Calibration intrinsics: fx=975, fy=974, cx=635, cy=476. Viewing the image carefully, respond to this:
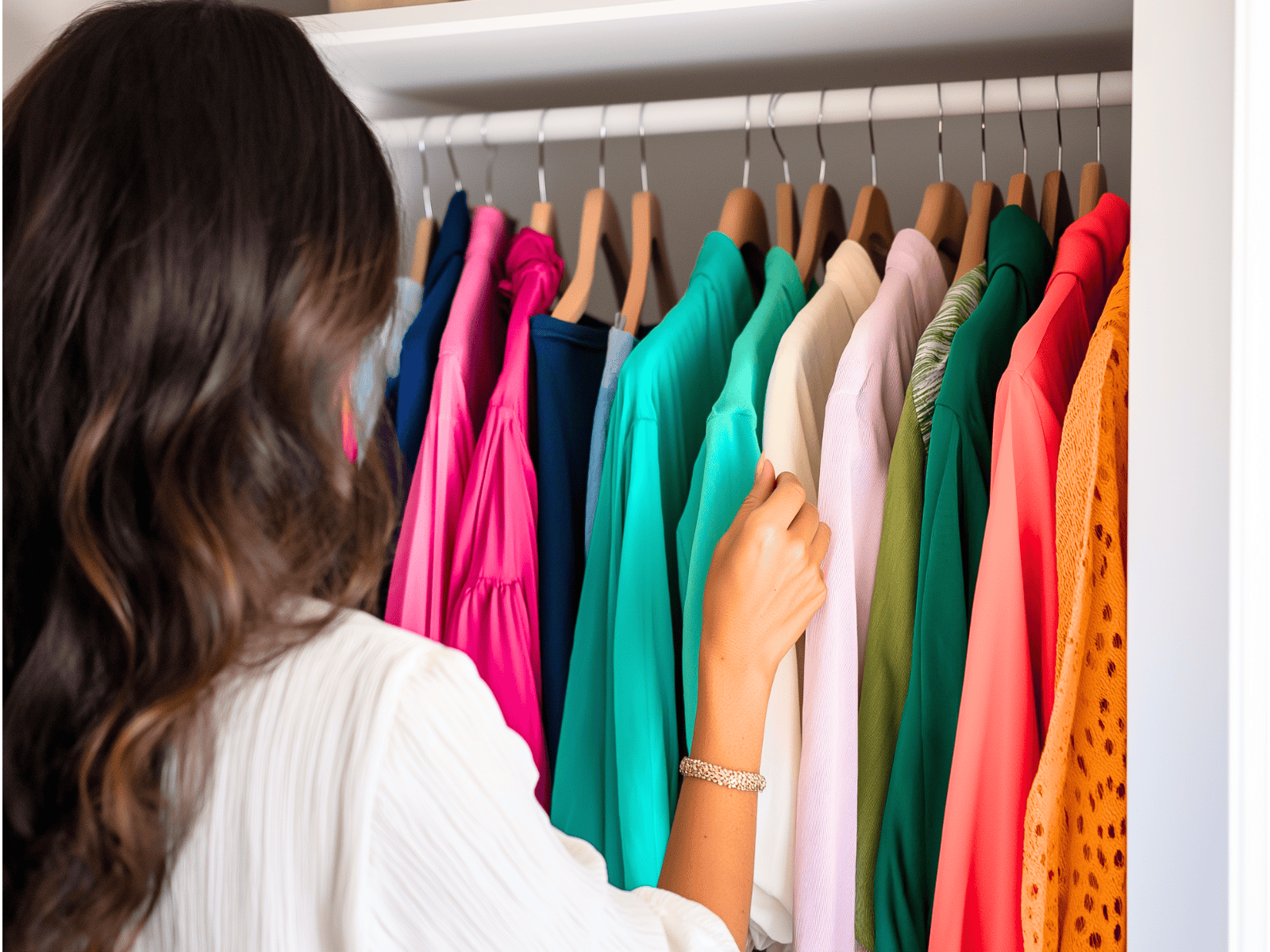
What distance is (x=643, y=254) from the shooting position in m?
1.16

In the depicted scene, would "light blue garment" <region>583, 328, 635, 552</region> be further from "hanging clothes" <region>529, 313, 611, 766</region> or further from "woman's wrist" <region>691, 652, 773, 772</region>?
"woman's wrist" <region>691, 652, 773, 772</region>

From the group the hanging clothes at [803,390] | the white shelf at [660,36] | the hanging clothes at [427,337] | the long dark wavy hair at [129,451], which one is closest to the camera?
the long dark wavy hair at [129,451]

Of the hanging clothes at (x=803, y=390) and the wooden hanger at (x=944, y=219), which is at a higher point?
the wooden hanger at (x=944, y=219)

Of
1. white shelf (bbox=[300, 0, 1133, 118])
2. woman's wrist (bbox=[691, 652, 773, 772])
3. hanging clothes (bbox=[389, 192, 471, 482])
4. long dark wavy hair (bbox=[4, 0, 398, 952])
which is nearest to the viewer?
long dark wavy hair (bbox=[4, 0, 398, 952])

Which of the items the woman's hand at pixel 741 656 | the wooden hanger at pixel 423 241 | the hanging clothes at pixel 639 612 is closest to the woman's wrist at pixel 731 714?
the woman's hand at pixel 741 656

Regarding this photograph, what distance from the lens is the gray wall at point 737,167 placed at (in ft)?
4.33

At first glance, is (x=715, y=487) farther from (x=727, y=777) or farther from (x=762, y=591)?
(x=727, y=777)

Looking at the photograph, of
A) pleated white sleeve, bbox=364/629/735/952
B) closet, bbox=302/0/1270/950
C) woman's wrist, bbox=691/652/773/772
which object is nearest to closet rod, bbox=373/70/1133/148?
closet, bbox=302/0/1270/950

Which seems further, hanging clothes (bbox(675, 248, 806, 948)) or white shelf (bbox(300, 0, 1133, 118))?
white shelf (bbox(300, 0, 1133, 118))

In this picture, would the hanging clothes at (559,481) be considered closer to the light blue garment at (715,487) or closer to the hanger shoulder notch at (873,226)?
the light blue garment at (715,487)

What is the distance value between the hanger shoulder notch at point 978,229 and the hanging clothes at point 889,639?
0.73 ft

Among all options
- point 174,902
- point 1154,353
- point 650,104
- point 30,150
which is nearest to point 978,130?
point 650,104

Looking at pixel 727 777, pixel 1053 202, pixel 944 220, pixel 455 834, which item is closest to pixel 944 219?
pixel 944 220

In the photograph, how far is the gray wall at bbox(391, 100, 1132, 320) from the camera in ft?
4.33
